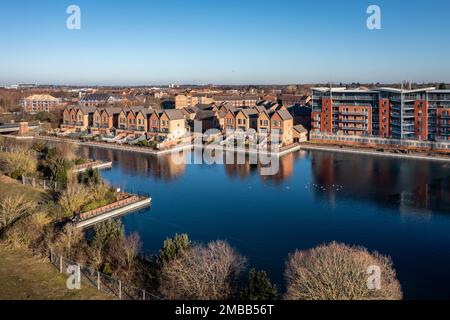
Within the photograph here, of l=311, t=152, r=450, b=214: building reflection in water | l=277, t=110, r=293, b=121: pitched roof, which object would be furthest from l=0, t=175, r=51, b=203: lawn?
l=277, t=110, r=293, b=121: pitched roof

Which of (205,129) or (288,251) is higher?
(205,129)

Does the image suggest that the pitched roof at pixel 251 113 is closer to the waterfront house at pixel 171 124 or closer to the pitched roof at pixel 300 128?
the pitched roof at pixel 300 128

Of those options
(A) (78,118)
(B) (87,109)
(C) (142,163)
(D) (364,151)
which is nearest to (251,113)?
(D) (364,151)

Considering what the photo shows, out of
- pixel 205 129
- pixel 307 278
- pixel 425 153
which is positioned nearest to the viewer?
pixel 307 278

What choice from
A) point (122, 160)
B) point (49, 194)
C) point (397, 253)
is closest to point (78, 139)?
point (122, 160)

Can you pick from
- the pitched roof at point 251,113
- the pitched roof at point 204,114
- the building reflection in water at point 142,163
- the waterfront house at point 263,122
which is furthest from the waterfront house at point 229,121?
the building reflection in water at point 142,163

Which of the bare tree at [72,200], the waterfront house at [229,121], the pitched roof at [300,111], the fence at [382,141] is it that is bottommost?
the bare tree at [72,200]
